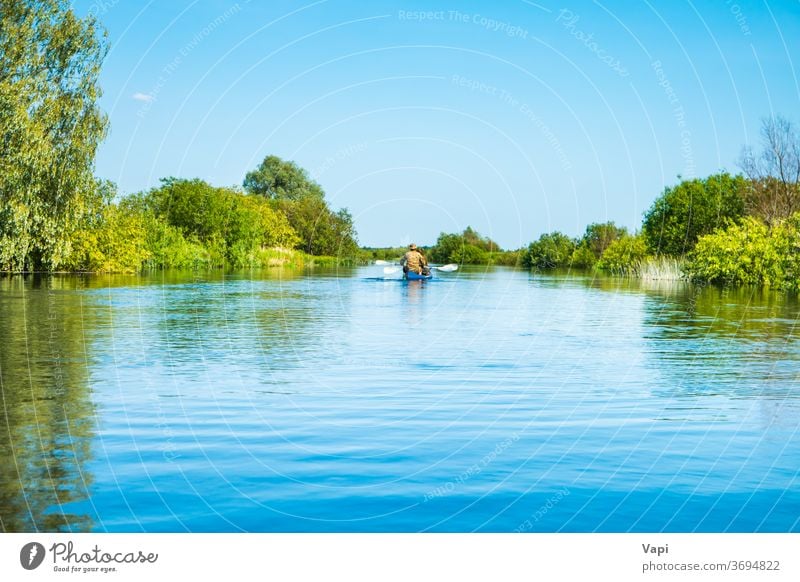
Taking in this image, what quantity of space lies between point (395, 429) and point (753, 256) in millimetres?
52155

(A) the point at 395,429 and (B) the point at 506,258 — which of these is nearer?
(A) the point at 395,429

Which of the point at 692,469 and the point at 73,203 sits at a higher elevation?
the point at 73,203

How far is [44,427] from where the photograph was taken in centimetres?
1191

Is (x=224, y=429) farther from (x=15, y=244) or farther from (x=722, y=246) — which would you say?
(x=722, y=246)

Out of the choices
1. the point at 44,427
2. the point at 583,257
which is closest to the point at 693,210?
the point at 583,257

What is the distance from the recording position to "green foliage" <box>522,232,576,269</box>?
124500mm

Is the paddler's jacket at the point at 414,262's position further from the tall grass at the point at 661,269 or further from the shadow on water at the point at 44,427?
the shadow on water at the point at 44,427

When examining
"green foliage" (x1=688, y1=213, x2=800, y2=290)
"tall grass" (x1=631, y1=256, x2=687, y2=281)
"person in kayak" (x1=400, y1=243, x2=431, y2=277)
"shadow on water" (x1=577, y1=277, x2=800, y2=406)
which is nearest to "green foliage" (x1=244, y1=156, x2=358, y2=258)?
"tall grass" (x1=631, y1=256, x2=687, y2=281)

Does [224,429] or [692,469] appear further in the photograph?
[224,429]

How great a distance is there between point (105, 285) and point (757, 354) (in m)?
38.5

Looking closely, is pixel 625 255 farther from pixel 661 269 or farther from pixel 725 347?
pixel 725 347

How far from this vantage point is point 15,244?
43812mm
